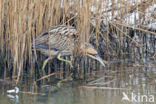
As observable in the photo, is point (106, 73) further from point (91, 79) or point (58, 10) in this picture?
point (58, 10)

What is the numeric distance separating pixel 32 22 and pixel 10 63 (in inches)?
25.4

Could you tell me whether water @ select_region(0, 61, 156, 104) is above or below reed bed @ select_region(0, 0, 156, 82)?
below

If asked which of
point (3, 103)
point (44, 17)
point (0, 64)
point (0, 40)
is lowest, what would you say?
point (3, 103)

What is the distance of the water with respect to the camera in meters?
3.50

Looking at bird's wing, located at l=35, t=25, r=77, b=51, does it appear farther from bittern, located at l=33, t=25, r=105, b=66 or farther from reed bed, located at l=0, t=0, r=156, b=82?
reed bed, located at l=0, t=0, r=156, b=82

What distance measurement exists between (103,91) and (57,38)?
57.4 inches

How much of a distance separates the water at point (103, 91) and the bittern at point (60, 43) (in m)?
0.34

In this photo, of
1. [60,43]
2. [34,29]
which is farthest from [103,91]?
[60,43]

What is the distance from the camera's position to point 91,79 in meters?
4.43

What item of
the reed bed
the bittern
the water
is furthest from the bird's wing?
the water

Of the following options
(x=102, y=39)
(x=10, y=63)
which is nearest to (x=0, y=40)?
(x=10, y=63)

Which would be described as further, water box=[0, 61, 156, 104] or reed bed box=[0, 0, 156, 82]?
reed bed box=[0, 0, 156, 82]

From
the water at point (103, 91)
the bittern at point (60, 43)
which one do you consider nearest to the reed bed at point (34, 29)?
the bittern at point (60, 43)

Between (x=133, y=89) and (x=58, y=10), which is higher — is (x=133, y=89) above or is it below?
below
